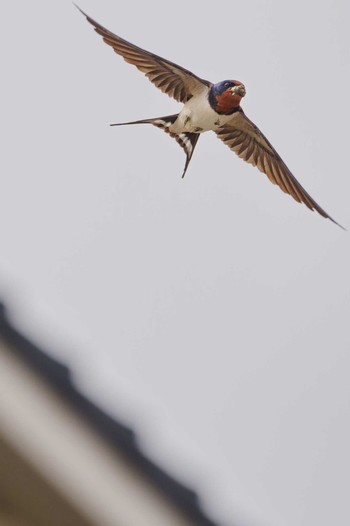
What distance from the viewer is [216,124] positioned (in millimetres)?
6488

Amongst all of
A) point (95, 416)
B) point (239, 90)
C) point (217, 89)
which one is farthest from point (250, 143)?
point (95, 416)

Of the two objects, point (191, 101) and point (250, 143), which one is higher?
point (250, 143)

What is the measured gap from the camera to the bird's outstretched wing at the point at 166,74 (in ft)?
20.1

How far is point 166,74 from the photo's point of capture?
6.42 metres

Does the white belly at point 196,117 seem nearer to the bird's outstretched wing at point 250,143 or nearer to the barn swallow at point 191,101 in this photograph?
the barn swallow at point 191,101

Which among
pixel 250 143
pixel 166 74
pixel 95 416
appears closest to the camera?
pixel 95 416

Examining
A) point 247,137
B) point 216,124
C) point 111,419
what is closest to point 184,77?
point 216,124

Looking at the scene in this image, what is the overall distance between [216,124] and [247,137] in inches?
23.0

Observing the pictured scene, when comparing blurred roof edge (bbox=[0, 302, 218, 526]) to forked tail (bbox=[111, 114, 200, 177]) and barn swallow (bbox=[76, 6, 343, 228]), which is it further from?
forked tail (bbox=[111, 114, 200, 177])

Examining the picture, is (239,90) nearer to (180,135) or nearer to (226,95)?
(226,95)

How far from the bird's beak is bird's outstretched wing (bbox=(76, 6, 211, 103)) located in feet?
0.54

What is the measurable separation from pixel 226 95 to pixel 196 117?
0.23 metres

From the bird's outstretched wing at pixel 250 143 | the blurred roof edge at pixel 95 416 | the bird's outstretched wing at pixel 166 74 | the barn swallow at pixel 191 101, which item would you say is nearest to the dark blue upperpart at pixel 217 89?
the barn swallow at pixel 191 101

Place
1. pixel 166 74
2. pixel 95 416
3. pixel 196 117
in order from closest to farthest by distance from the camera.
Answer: pixel 95 416 → pixel 196 117 → pixel 166 74
